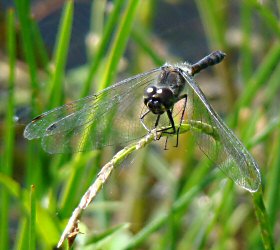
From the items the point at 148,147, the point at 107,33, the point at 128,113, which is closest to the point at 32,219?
the point at 128,113

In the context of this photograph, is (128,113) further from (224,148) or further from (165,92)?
(224,148)

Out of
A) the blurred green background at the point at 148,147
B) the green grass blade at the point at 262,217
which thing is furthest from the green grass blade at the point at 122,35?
the green grass blade at the point at 262,217

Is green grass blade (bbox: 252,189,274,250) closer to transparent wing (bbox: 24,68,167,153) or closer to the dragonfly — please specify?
the dragonfly

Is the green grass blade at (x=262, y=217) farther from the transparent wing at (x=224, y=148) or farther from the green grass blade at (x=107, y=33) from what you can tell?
the green grass blade at (x=107, y=33)

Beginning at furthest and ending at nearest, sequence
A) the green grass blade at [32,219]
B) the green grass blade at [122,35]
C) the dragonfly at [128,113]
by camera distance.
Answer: the green grass blade at [122,35] < the dragonfly at [128,113] < the green grass blade at [32,219]

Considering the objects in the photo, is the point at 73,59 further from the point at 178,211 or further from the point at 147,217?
the point at 178,211

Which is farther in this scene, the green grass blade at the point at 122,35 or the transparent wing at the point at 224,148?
the green grass blade at the point at 122,35

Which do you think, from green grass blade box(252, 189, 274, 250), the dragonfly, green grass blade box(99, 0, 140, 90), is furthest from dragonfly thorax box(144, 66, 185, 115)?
green grass blade box(252, 189, 274, 250)
